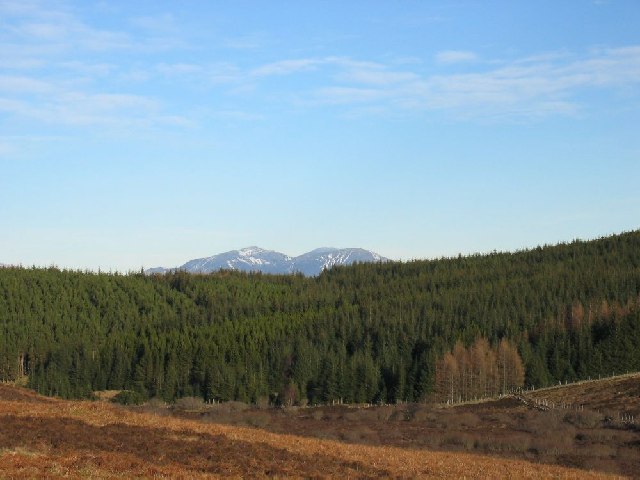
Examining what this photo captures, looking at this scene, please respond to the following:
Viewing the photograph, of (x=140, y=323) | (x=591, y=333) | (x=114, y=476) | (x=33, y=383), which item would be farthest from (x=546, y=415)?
(x=140, y=323)

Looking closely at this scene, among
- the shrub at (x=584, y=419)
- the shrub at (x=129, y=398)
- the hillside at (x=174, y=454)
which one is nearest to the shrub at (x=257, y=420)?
the hillside at (x=174, y=454)

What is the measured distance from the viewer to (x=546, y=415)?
267 ft

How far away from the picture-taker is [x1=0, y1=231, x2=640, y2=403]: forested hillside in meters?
121

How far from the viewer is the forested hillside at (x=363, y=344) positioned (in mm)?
120750

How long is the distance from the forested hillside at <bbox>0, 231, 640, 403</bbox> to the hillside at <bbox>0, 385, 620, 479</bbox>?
7639 cm

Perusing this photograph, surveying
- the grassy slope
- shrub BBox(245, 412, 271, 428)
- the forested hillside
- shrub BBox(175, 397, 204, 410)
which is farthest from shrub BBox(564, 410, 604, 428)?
shrub BBox(175, 397, 204, 410)

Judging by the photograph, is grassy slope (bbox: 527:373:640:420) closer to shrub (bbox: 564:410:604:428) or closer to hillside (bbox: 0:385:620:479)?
shrub (bbox: 564:410:604:428)

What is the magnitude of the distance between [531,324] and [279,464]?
103832 mm

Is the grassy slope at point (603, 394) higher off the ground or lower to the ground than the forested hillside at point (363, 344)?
lower

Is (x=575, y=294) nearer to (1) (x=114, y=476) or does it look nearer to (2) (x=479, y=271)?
(2) (x=479, y=271)

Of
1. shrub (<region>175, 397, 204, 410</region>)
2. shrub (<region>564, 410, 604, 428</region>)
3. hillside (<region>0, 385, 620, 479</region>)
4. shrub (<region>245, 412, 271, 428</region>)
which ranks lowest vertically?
shrub (<region>175, 397, 204, 410</region>)

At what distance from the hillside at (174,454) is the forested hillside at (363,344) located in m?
76.4

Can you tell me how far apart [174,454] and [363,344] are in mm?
104184

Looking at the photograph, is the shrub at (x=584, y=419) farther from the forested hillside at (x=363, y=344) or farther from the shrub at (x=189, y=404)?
the shrub at (x=189, y=404)
